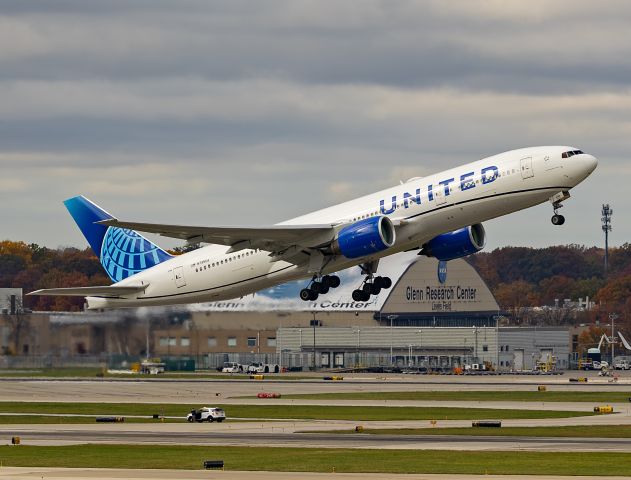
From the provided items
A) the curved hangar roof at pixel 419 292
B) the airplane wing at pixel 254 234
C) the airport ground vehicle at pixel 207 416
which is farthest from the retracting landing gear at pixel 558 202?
the curved hangar roof at pixel 419 292

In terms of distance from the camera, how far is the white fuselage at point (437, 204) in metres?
64.5

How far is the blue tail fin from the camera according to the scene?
83312 mm

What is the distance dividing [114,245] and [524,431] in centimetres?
3056

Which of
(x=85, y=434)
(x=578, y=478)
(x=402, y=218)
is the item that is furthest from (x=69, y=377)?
(x=578, y=478)

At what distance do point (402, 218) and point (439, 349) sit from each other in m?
98.5

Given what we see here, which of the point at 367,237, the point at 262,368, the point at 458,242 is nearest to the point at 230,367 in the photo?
the point at 262,368

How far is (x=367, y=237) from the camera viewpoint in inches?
2635

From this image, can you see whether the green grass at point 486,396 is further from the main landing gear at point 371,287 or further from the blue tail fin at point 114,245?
the main landing gear at point 371,287

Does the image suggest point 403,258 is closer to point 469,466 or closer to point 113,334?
point 113,334

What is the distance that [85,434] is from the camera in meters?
69.1

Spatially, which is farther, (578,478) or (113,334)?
(113,334)

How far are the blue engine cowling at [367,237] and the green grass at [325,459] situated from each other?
1199cm

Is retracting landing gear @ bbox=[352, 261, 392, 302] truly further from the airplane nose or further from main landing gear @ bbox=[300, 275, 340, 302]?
the airplane nose

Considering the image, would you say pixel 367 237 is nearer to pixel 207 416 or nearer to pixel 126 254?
pixel 207 416
